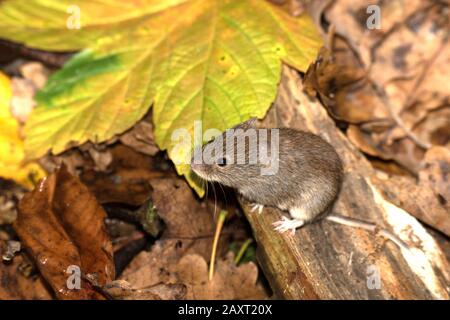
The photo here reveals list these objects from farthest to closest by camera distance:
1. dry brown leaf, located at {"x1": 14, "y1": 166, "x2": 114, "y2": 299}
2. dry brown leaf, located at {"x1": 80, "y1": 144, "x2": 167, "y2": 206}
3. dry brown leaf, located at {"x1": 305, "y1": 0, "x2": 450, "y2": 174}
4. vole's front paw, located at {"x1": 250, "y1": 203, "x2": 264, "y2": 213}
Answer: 1. dry brown leaf, located at {"x1": 305, "y1": 0, "x2": 450, "y2": 174}
2. dry brown leaf, located at {"x1": 80, "y1": 144, "x2": 167, "y2": 206}
3. vole's front paw, located at {"x1": 250, "y1": 203, "x2": 264, "y2": 213}
4. dry brown leaf, located at {"x1": 14, "y1": 166, "x2": 114, "y2": 299}

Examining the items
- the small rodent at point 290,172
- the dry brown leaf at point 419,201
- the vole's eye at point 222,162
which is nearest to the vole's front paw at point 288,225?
the small rodent at point 290,172

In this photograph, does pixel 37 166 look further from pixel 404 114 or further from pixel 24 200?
pixel 404 114

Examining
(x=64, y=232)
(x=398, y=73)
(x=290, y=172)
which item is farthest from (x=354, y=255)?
(x=398, y=73)

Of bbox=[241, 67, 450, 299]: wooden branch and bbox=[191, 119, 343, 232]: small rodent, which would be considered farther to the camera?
bbox=[191, 119, 343, 232]: small rodent


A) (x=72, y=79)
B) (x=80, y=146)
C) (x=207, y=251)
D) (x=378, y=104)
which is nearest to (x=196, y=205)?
(x=207, y=251)

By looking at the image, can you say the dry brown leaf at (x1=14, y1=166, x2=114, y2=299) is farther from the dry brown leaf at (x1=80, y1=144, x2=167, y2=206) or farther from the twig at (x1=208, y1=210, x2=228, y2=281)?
the twig at (x1=208, y1=210, x2=228, y2=281)

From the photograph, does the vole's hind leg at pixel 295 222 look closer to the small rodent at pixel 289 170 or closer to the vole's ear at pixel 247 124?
the small rodent at pixel 289 170

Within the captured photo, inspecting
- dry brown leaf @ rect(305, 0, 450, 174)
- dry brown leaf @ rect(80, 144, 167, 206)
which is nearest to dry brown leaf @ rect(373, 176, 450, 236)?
dry brown leaf @ rect(305, 0, 450, 174)

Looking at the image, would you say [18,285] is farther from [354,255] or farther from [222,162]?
[354,255]

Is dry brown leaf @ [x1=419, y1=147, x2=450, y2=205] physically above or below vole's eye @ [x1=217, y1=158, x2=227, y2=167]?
below
